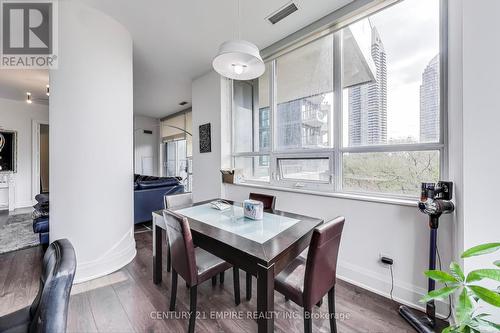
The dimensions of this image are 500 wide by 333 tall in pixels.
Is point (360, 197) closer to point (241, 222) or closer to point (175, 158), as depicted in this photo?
point (241, 222)

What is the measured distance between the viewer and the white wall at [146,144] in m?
7.06

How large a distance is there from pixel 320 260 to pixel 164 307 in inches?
56.3

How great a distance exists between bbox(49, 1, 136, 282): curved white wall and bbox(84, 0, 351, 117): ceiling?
34 centimetres

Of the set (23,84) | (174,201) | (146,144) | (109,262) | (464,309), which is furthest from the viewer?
(146,144)

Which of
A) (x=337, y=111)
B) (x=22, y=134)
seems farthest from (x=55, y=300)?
(x=22, y=134)

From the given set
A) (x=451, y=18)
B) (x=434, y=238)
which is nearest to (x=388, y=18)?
(x=451, y=18)

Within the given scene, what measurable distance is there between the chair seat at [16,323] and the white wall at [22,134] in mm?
6212

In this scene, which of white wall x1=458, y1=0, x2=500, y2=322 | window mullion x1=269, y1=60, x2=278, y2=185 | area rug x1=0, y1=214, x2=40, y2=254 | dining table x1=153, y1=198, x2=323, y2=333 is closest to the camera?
dining table x1=153, y1=198, x2=323, y2=333

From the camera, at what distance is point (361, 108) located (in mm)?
2209

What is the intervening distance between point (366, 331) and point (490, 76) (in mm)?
1879

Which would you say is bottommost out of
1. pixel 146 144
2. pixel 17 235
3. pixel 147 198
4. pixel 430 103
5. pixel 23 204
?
pixel 17 235

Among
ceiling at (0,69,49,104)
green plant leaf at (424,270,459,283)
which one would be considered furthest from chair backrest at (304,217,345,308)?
ceiling at (0,69,49,104)

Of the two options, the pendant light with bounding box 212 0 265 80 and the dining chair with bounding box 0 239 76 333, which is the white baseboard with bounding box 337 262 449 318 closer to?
the pendant light with bounding box 212 0 265 80

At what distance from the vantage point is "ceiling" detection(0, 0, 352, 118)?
2.19 m
